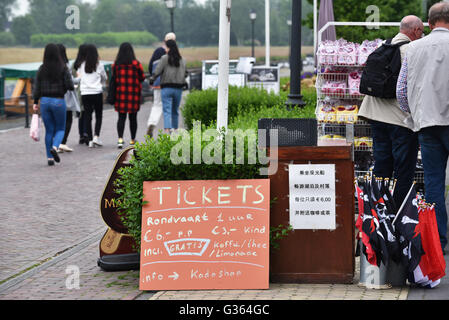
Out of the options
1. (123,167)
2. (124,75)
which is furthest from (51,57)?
(123,167)

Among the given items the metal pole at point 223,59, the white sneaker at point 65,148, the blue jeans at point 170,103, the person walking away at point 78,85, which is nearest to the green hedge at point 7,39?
the person walking away at point 78,85

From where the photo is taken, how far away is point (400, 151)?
708 cm

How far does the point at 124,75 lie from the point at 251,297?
9.98 m

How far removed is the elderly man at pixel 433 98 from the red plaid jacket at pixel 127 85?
8.85 m

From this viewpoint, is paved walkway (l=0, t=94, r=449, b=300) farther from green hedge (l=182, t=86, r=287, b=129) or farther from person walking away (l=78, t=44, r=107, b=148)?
green hedge (l=182, t=86, r=287, b=129)

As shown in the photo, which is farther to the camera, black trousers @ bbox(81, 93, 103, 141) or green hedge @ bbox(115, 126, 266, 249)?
black trousers @ bbox(81, 93, 103, 141)

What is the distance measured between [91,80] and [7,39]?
75.1 m

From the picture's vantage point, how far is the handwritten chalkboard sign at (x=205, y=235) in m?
5.60

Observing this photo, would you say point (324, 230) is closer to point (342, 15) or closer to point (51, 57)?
point (51, 57)

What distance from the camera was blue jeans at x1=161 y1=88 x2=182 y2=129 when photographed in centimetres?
1517

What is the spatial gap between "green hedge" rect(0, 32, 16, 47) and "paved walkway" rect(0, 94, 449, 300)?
72.6m

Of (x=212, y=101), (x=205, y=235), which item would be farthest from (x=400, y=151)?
(x=212, y=101)

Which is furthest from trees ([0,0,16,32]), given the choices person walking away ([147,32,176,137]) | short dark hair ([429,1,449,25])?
short dark hair ([429,1,449,25])

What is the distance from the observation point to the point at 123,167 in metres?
6.37
